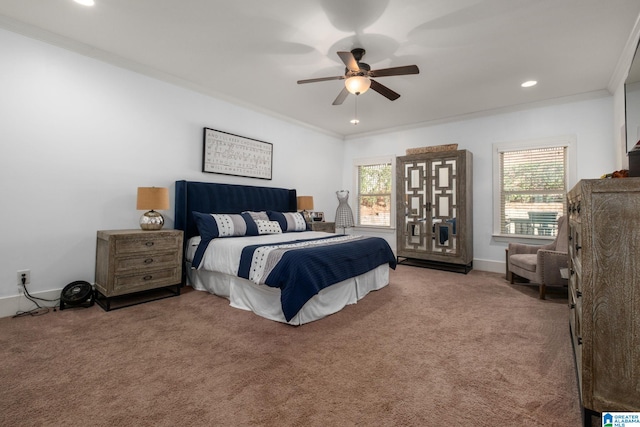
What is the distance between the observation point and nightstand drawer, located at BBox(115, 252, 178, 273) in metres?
2.94

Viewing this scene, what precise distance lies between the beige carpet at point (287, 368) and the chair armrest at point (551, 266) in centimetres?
47

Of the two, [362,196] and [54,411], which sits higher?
[362,196]

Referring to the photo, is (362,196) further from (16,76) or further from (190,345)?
(16,76)

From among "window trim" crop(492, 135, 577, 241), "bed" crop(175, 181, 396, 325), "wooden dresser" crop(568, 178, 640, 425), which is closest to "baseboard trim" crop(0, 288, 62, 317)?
"bed" crop(175, 181, 396, 325)

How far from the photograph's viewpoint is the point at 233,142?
14.8 ft

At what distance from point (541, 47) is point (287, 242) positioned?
332 centimetres

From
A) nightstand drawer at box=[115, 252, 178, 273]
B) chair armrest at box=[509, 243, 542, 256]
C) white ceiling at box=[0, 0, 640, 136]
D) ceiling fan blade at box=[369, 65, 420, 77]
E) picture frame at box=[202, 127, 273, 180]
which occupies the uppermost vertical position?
white ceiling at box=[0, 0, 640, 136]

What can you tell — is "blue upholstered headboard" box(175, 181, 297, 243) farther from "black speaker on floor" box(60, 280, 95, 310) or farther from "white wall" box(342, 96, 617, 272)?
"white wall" box(342, 96, 617, 272)

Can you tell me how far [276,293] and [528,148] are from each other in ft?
14.6

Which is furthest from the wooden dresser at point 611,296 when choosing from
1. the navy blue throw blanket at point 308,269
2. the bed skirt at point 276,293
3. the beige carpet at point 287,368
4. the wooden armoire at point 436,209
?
the wooden armoire at point 436,209

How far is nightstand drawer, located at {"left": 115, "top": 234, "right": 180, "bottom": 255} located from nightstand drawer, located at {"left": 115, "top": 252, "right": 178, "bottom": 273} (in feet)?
0.20

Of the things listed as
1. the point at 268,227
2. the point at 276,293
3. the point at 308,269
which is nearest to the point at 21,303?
the point at 276,293

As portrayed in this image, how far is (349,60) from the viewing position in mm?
2641

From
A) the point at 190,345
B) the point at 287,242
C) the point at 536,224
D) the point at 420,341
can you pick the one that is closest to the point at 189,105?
the point at 287,242
